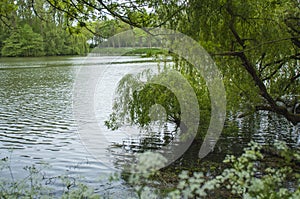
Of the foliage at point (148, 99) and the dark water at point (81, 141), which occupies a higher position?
the foliage at point (148, 99)

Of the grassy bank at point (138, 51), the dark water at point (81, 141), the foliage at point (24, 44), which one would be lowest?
the dark water at point (81, 141)

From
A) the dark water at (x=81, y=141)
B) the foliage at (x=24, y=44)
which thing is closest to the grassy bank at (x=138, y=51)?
the dark water at (x=81, y=141)

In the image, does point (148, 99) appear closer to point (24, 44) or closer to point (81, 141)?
point (81, 141)

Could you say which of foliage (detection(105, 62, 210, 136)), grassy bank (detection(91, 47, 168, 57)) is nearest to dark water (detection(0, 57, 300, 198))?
foliage (detection(105, 62, 210, 136))

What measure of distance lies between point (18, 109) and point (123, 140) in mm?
6524

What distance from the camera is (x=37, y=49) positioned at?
186ft

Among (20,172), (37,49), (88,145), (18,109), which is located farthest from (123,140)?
(37,49)

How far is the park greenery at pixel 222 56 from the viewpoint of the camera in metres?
3.16

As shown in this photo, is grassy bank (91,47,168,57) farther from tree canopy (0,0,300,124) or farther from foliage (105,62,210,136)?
foliage (105,62,210,136)

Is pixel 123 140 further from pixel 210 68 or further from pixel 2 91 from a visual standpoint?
pixel 2 91

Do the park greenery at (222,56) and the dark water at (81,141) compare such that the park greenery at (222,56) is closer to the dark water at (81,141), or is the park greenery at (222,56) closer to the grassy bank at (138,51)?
the grassy bank at (138,51)

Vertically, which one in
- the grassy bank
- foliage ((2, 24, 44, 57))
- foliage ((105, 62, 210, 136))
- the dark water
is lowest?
the dark water

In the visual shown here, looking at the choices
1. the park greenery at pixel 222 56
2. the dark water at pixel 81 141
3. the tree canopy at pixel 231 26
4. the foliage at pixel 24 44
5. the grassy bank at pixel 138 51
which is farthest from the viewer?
the foliage at pixel 24 44

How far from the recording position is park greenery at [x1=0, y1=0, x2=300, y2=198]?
3.16 metres
